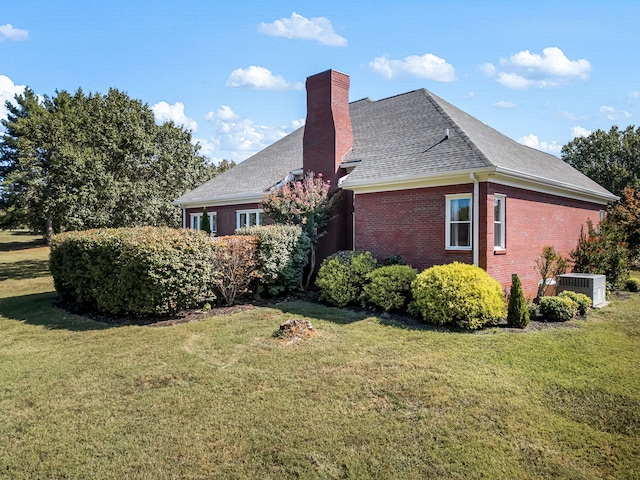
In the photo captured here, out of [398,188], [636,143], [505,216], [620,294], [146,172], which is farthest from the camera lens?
[636,143]

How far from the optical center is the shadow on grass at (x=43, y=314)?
9.95 metres

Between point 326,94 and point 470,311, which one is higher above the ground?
point 326,94

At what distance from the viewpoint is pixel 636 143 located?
121ft

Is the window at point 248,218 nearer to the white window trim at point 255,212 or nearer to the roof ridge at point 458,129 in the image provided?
the white window trim at point 255,212

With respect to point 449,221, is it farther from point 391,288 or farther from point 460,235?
point 391,288

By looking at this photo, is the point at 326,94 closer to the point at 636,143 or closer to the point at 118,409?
the point at 118,409

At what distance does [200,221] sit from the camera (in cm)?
2098

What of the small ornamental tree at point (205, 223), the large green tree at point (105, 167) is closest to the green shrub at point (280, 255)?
the small ornamental tree at point (205, 223)

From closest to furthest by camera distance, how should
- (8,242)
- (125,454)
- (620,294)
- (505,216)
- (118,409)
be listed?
(125,454) → (118,409) → (505,216) → (620,294) → (8,242)

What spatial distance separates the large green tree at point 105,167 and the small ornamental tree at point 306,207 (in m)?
13.2

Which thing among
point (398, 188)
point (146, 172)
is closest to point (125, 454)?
point (398, 188)

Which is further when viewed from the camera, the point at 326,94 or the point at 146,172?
the point at 146,172

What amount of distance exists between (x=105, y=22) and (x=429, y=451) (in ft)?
47.1

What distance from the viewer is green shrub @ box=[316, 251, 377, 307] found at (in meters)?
10.9
